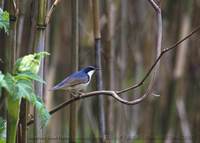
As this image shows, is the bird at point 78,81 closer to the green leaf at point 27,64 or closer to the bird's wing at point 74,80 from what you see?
the bird's wing at point 74,80

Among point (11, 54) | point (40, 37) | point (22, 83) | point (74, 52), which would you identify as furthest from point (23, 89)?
point (74, 52)

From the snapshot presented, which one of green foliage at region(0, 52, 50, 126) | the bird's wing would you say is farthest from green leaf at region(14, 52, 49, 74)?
the bird's wing

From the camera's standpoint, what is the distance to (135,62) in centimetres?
327

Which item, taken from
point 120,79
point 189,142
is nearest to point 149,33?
point 120,79

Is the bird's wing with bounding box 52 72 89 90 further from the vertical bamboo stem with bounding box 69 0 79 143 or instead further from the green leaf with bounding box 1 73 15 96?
the green leaf with bounding box 1 73 15 96

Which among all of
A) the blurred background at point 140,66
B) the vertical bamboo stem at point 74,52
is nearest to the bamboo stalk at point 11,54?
the vertical bamboo stem at point 74,52

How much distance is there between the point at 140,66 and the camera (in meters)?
3.24

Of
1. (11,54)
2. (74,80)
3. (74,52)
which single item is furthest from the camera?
(74,80)

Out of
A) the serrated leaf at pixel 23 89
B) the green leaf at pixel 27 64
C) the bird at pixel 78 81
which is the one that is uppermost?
the bird at pixel 78 81

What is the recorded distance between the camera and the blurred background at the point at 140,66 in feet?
9.75

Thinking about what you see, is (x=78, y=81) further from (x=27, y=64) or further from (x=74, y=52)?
(x=27, y=64)

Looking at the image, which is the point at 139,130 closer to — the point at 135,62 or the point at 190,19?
the point at 135,62

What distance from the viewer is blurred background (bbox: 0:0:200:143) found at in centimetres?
297

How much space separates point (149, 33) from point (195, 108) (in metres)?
0.57
